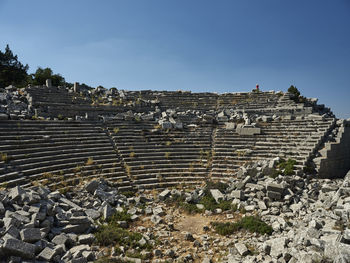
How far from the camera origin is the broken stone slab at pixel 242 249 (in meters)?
7.29

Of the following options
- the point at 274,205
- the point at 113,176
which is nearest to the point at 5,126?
the point at 113,176

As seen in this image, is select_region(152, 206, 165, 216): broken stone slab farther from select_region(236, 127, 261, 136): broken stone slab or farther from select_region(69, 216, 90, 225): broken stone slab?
select_region(236, 127, 261, 136): broken stone slab

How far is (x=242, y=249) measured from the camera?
292 inches

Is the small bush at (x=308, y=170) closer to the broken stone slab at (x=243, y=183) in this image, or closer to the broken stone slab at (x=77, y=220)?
the broken stone slab at (x=243, y=183)

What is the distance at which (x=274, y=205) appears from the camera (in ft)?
33.5

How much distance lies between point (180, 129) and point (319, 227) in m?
12.3

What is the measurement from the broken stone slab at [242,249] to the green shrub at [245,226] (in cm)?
113

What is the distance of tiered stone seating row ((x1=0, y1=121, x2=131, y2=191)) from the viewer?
1112cm

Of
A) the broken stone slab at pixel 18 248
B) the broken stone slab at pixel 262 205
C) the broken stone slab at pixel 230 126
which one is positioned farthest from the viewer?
the broken stone slab at pixel 230 126

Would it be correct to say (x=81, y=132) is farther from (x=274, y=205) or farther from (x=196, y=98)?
(x=196, y=98)

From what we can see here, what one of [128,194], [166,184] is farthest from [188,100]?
[128,194]

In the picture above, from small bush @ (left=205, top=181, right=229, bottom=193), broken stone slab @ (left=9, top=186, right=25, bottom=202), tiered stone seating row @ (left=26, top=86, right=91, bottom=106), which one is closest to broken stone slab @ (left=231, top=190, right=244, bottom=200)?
small bush @ (left=205, top=181, right=229, bottom=193)

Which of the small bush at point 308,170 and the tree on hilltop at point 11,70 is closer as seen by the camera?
the small bush at point 308,170

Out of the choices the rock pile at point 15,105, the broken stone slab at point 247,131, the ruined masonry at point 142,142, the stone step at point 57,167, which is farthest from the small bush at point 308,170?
the rock pile at point 15,105
